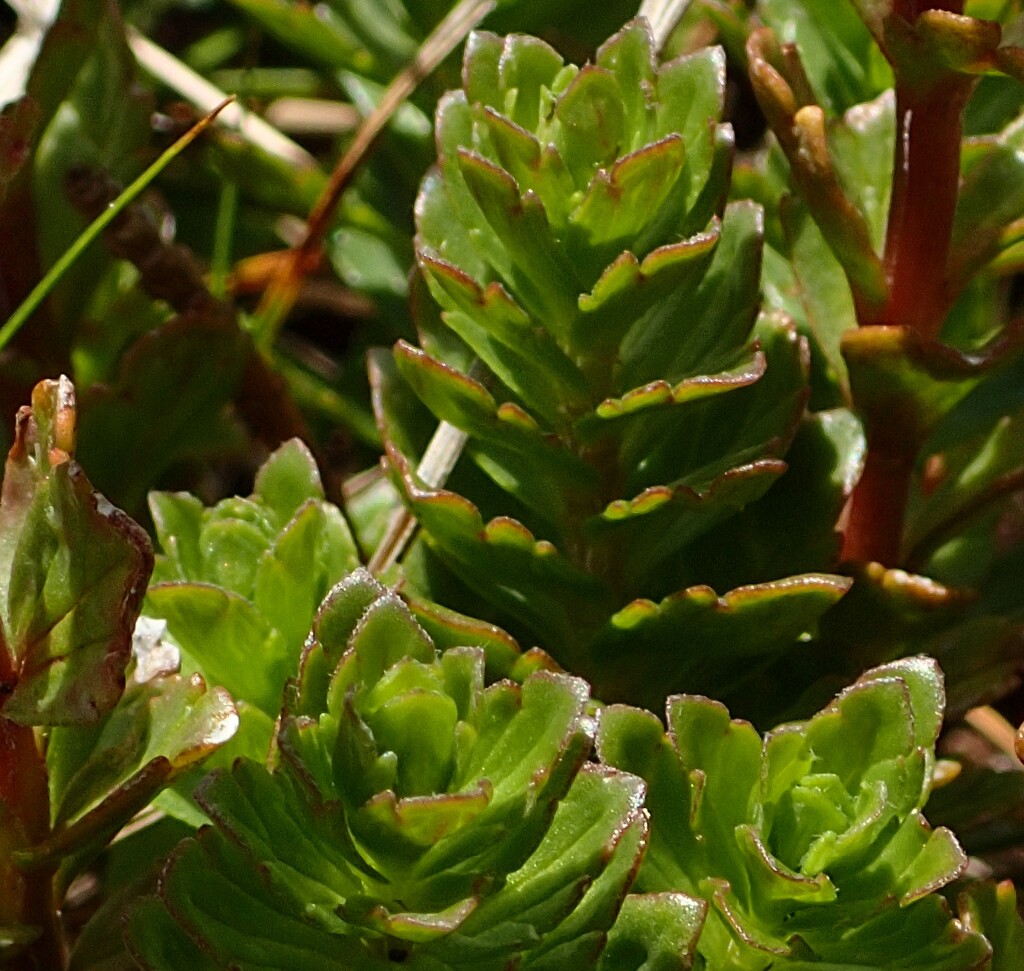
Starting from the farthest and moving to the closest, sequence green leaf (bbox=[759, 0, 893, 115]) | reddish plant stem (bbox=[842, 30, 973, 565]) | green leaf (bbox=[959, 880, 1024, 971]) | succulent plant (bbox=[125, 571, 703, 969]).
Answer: green leaf (bbox=[759, 0, 893, 115]) < reddish plant stem (bbox=[842, 30, 973, 565]) < green leaf (bbox=[959, 880, 1024, 971]) < succulent plant (bbox=[125, 571, 703, 969])

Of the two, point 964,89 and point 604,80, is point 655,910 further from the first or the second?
point 964,89

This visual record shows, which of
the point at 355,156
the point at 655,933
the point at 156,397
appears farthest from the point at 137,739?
the point at 355,156

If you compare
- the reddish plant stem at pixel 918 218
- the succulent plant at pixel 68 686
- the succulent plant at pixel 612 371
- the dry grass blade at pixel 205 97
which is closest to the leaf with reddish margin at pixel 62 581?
the succulent plant at pixel 68 686

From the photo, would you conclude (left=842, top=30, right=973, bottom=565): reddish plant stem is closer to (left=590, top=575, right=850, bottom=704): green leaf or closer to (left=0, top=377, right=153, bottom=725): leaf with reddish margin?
(left=590, top=575, right=850, bottom=704): green leaf

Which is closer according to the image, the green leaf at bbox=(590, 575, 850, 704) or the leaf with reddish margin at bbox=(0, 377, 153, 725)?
the leaf with reddish margin at bbox=(0, 377, 153, 725)

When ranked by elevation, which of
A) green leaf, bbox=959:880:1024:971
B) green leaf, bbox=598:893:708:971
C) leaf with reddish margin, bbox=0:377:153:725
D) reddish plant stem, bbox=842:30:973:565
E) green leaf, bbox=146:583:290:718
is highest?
reddish plant stem, bbox=842:30:973:565

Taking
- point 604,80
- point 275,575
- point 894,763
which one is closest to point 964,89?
point 604,80

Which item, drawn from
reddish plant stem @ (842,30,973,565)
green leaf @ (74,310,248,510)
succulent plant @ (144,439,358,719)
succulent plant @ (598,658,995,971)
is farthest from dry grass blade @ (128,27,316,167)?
succulent plant @ (598,658,995,971)

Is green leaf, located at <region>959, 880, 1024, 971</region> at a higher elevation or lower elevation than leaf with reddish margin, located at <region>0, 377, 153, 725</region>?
lower

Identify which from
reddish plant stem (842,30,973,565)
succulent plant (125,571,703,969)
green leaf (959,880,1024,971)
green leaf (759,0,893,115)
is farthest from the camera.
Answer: green leaf (759,0,893,115)
